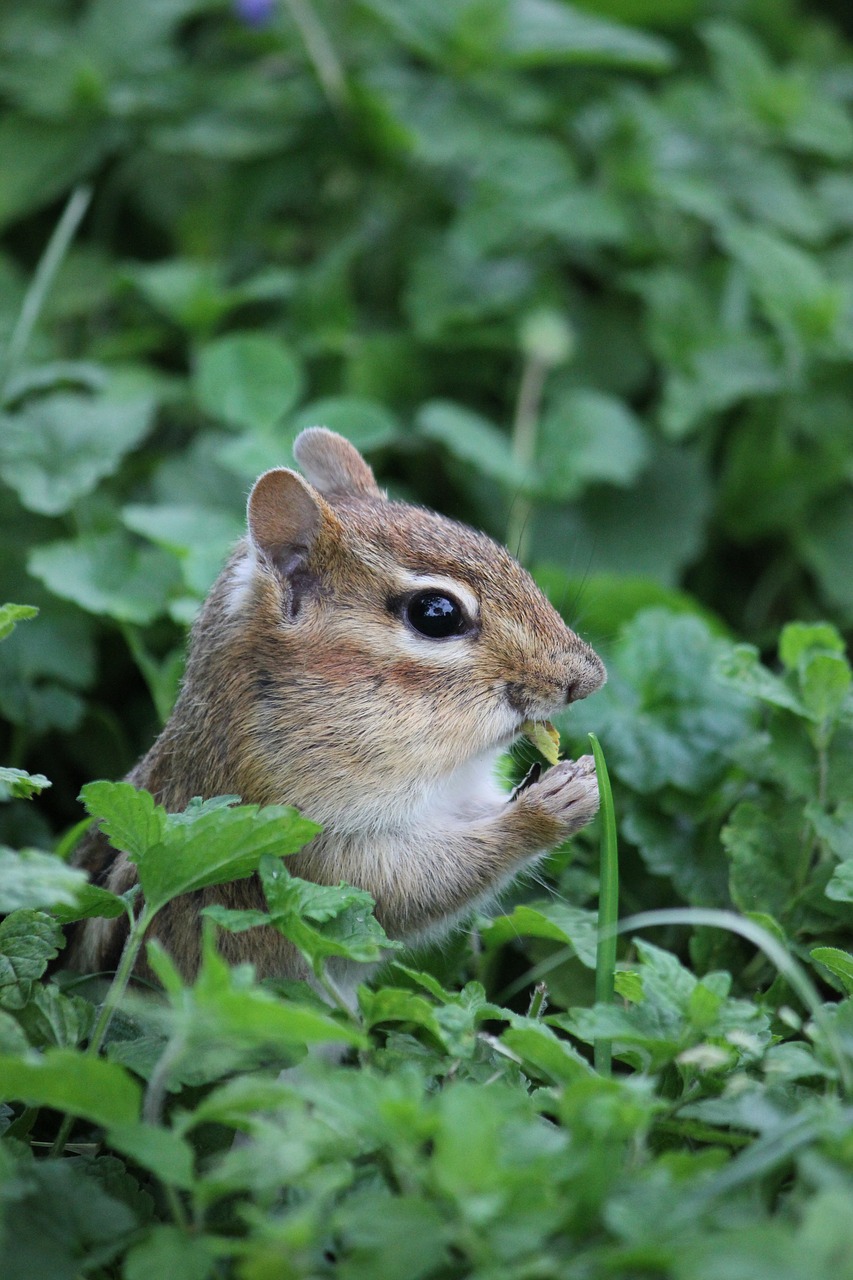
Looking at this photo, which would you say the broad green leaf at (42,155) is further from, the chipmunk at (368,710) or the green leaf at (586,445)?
the chipmunk at (368,710)

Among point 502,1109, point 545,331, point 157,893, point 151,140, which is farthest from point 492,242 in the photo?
point 502,1109

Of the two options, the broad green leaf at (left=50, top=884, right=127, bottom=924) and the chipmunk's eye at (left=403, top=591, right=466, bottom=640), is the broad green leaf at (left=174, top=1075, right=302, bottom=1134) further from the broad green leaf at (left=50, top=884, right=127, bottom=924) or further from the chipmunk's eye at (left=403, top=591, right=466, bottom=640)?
the chipmunk's eye at (left=403, top=591, right=466, bottom=640)

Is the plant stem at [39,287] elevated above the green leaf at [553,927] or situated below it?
above

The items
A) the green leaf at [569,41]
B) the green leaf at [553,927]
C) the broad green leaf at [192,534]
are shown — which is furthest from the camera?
the green leaf at [569,41]

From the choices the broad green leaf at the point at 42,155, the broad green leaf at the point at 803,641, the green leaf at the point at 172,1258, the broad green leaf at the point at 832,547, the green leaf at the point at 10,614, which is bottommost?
the broad green leaf at the point at 832,547

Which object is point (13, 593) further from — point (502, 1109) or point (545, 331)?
point (502, 1109)

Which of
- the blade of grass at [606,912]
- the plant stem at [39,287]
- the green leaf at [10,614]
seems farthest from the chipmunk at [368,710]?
the plant stem at [39,287]
